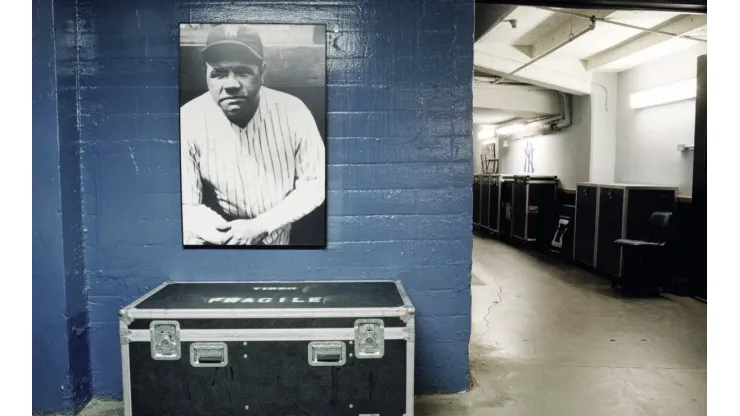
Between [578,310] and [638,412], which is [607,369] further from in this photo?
[578,310]

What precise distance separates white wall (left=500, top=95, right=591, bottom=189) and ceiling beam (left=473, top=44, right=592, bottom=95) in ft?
1.37

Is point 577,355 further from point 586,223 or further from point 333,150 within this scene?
point 586,223

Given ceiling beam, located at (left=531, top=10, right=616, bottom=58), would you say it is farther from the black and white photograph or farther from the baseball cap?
the baseball cap

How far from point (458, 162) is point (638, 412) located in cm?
176

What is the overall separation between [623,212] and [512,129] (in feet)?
19.5

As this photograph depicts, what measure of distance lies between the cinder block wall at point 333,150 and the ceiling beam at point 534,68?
170 inches

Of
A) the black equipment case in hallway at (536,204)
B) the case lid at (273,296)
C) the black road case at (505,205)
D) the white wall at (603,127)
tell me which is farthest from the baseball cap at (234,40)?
the black road case at (505,205)

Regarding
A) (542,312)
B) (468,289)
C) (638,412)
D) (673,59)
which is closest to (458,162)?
(468,289)

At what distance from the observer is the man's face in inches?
105

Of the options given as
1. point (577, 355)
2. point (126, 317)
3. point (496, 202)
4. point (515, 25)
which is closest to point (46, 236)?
point (126, 317)

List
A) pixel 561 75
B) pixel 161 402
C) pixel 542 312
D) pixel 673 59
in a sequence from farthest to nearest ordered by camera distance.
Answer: pixel 561 75 < pixel 673 59 < pixel 542 312 < pixel 161 402

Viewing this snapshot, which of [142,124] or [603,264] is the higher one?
[142,124]

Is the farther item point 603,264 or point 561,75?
point 561,75

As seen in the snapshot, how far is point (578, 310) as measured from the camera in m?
4.96
